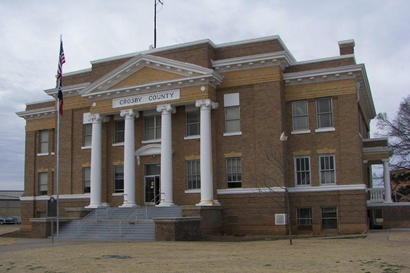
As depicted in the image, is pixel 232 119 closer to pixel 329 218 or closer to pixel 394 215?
pixel 329 218

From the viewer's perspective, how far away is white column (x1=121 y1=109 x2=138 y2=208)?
34.7 meters

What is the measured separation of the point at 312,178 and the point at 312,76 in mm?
6453

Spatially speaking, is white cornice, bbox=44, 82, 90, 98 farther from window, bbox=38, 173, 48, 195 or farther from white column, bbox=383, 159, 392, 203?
white column, bbox=383, 159, 392, 203

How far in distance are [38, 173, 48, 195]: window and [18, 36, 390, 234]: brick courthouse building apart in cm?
737

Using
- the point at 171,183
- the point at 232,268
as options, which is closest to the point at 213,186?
the point at 171,183

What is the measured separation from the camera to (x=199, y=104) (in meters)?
32.8

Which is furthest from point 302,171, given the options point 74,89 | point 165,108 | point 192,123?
point 74,89

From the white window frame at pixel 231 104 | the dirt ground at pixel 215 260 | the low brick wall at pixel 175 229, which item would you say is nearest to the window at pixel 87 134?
→ the white window frame at pixel 231 104

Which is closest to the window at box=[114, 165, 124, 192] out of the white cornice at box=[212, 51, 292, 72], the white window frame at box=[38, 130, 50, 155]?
the white window frame at box=[38, 130, 50, 155]

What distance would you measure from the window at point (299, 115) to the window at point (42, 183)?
71.1 feet

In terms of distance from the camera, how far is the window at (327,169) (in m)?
32.0

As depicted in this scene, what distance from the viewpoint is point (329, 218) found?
31656 mm

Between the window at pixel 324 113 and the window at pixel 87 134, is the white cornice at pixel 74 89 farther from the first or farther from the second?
the window at pixel 324 113

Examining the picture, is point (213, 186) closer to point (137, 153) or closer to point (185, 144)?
point (185, 144)
